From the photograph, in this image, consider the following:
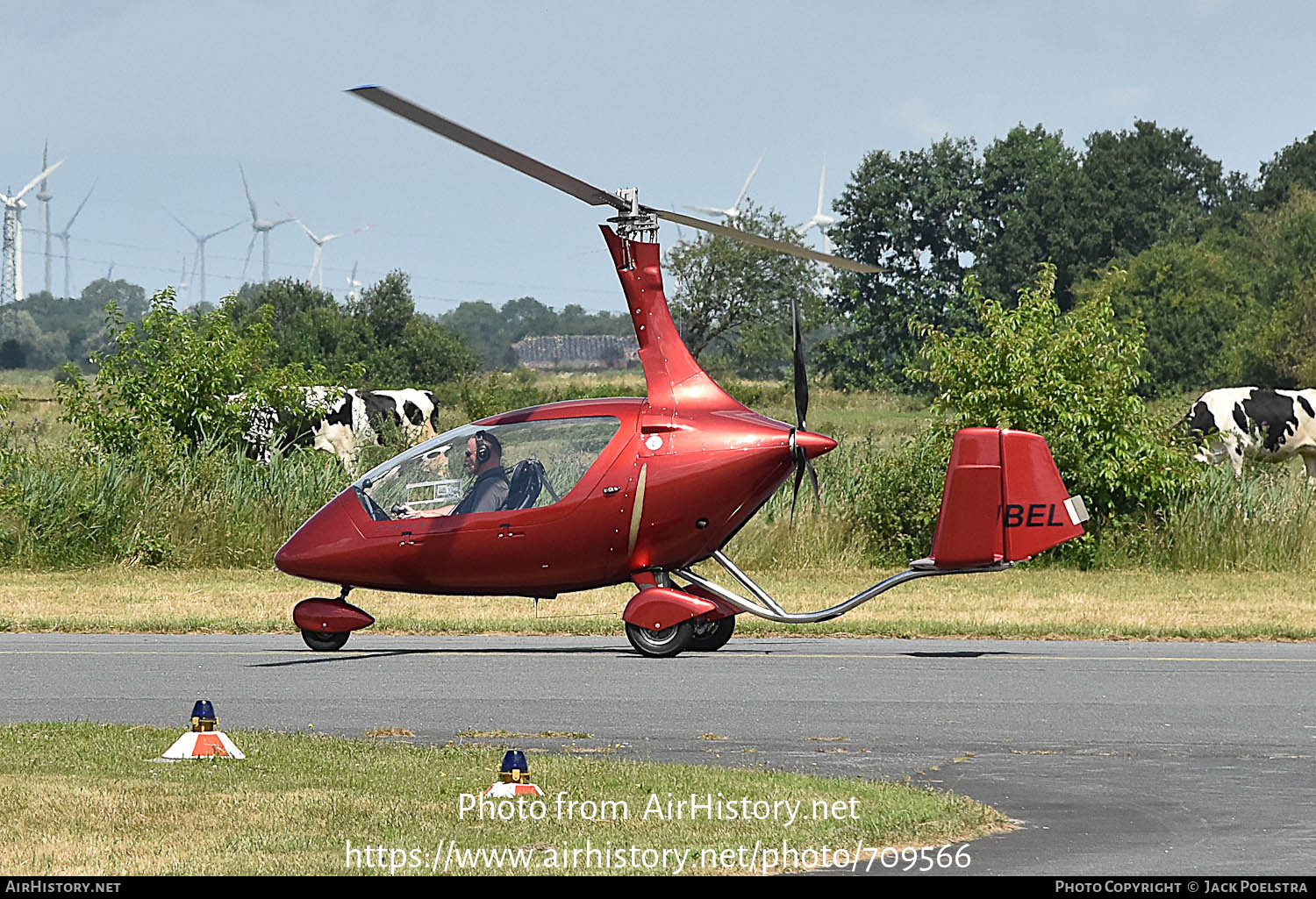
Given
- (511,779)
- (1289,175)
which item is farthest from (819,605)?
(1289,175)

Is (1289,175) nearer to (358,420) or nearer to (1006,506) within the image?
(358,420)

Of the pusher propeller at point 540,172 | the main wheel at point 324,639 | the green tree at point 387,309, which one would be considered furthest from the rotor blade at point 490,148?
the green tree at point 387,309

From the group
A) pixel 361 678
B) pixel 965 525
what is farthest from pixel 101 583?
pixel 965 525

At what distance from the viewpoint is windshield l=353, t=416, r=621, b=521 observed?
1453 centimetres

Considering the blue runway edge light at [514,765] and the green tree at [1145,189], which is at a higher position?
the green tree at [1145,189]

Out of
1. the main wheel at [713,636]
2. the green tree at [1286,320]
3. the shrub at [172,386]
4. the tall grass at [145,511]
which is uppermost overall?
the green tree at [1286,320]

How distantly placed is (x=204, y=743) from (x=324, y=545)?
5.46 meters

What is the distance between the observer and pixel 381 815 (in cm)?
814

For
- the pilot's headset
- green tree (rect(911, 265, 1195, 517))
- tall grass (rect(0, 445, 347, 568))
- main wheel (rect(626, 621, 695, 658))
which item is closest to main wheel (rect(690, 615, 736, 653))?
main wheel (rect(626, 621, 695, 658))

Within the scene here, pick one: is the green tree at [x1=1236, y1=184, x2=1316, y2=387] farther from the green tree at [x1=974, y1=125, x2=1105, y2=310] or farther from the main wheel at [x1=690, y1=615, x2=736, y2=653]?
the main wheel at [x1=690, y1=615, x2=736, y2=653]

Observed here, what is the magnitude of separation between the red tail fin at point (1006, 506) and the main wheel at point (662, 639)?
8.04 ft

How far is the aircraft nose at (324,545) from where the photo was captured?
49.4ft

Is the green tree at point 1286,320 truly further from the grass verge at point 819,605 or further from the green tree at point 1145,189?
the grass verge at point 819,605

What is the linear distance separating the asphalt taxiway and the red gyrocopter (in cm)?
70
